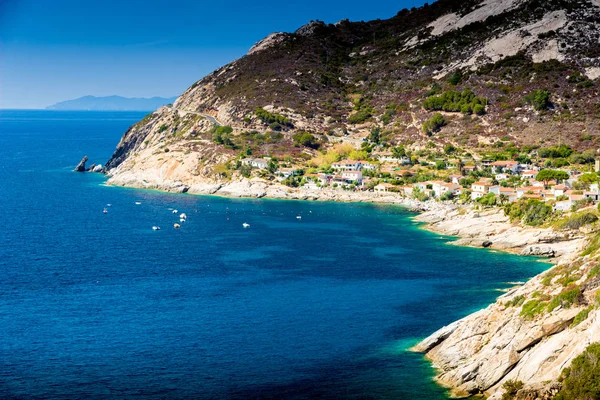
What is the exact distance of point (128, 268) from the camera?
7681 cm

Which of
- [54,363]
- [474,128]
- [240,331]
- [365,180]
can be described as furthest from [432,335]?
[474,128]

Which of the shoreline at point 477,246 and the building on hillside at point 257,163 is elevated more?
the building on hillside at point 257,163

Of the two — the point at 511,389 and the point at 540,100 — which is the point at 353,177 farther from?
the point at 511,389

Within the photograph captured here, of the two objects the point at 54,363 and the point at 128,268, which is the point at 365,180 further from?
the point at 54,363

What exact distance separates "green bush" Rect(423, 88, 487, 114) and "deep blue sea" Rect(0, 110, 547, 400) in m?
60.6

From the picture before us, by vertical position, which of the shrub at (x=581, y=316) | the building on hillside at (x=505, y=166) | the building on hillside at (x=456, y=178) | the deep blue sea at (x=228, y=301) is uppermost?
the building on hillside at (x=505, y=166)

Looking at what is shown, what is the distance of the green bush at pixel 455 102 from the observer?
6446 inches

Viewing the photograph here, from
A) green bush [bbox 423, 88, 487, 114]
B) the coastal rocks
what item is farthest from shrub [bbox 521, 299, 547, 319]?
green bush [bbox 423, 88, 487, 114]

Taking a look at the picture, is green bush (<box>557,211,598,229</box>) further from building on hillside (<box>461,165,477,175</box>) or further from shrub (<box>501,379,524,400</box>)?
shrub (<box>501,379,524,400</box>)

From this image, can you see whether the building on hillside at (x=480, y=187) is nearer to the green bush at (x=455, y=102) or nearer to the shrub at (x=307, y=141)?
the green bush at (x=455, y=102)

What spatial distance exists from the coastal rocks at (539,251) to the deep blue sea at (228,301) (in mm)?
2039

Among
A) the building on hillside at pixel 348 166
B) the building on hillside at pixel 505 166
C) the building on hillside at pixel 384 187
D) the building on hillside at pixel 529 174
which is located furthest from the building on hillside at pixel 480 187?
the building on hillside at pixel 348 166

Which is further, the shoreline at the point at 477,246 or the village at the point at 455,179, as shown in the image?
the village at the point at 455,179

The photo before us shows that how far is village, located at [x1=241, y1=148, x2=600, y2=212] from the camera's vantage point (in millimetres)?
103750
